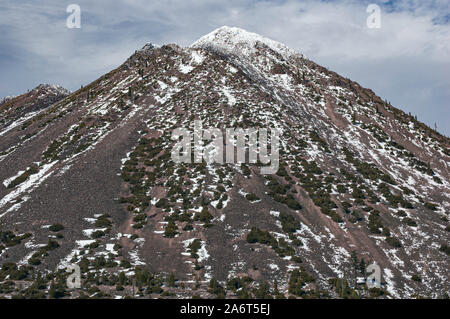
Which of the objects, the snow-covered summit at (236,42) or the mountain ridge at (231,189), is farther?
the snow-covered summit at (236,42)

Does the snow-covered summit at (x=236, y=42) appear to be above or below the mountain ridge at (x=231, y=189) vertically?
above

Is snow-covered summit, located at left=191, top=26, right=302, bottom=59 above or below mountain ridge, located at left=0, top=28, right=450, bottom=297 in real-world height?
above

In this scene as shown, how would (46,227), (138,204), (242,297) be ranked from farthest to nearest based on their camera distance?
(138,204) → (46,227) → (242,297)

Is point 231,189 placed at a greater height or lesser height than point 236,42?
lesser

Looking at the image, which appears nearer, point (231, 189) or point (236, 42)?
point (231, 189)

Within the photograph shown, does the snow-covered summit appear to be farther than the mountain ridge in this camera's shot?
Yes

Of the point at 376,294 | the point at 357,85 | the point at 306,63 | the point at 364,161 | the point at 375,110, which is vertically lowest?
the point at 376,294
